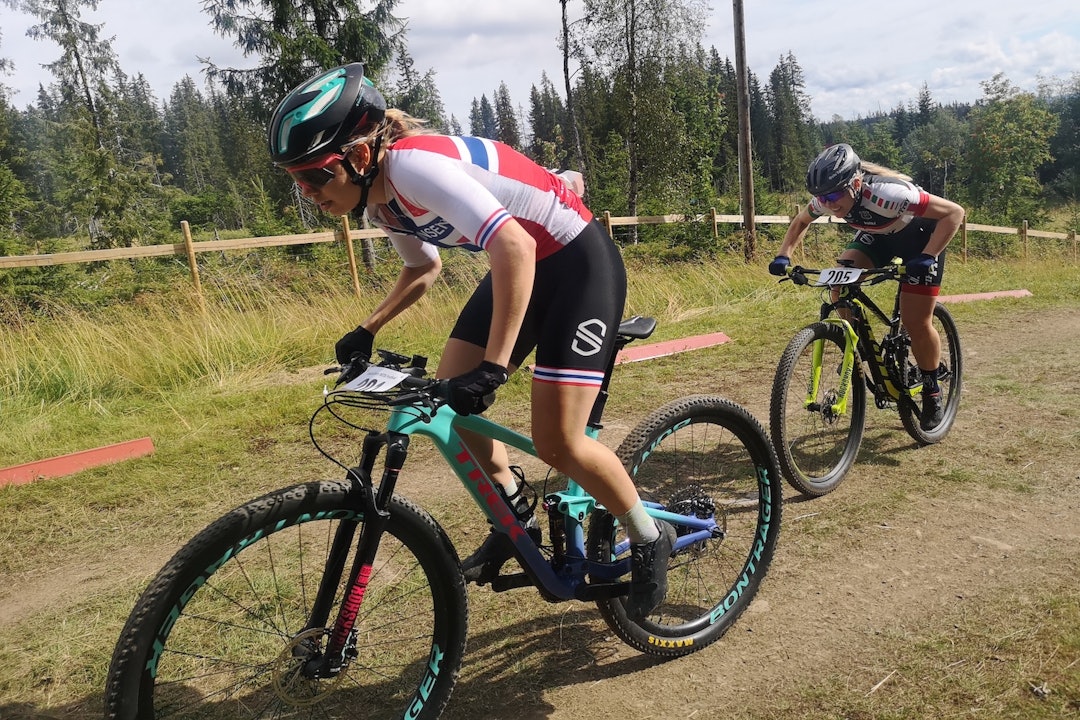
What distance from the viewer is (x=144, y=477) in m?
4.99

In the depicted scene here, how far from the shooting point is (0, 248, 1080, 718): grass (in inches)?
106

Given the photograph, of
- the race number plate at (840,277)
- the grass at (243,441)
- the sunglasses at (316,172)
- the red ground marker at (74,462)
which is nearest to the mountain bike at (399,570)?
the grass at (243,441)

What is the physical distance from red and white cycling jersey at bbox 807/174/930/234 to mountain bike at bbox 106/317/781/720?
254 centimetres

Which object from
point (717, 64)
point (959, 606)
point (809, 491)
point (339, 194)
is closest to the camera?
point (339, 194)

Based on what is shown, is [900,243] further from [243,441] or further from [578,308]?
[243,441]

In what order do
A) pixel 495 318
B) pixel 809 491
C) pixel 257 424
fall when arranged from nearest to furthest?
pixel 495 318 → pixel 809 491 → pixel 257 424

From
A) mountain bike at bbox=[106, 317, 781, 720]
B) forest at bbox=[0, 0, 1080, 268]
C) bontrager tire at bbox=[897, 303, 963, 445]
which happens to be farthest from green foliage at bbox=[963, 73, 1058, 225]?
mountain bike at bbox=[106, 317, 781, 720]

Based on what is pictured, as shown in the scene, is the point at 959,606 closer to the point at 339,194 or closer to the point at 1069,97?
the point at 339,194

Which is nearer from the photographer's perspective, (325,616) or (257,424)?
(325,616)

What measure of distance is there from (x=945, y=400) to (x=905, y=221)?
1477 millimetres

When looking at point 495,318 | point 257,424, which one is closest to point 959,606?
point 495,318

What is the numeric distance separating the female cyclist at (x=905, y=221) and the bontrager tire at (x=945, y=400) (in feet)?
0.26

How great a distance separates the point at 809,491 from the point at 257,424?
4.48 meters

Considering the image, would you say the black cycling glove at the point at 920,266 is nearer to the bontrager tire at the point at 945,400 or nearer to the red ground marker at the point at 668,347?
the bontrager tire at the point at 945,400
